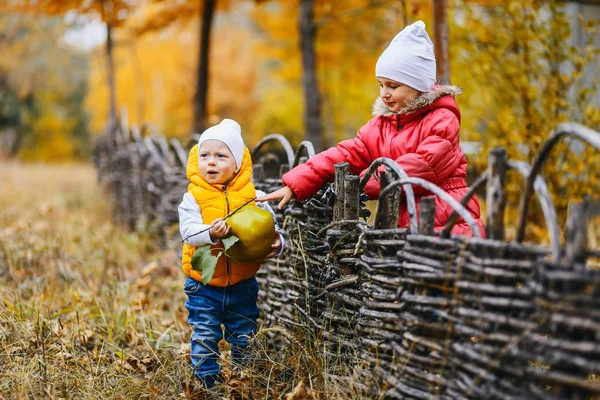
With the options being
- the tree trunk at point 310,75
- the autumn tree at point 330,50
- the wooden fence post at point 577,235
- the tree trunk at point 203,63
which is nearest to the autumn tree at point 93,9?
the tree trunk at point 203,63

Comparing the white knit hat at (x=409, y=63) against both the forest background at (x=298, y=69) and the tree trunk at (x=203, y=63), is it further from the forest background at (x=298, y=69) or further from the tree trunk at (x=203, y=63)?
the tree trunk at (x=203, y=63)

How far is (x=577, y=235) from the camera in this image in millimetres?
1961

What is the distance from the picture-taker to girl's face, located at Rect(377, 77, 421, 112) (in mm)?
3080

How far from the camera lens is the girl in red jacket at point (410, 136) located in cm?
290

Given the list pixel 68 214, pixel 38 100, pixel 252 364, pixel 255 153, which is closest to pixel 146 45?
pixel 38 100

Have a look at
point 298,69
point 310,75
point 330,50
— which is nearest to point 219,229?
point 310,75

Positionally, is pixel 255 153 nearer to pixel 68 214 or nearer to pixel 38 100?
pixel 68 214

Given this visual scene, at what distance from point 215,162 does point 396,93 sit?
919 millimetres

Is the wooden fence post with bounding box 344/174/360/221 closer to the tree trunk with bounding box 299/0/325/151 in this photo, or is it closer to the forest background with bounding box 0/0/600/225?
the forest background with bounding box 0/0/600/225

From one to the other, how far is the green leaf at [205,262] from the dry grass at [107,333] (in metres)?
0.44

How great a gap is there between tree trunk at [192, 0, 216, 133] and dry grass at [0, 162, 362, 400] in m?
5.37

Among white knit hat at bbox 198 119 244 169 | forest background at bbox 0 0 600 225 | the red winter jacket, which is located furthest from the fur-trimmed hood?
forest background at bbox 0 0 600 225

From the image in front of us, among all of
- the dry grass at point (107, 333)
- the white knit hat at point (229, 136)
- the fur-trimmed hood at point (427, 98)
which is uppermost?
the fur-trimmed hood at point (427, 98)

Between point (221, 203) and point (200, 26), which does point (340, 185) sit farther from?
point (200, 26)
